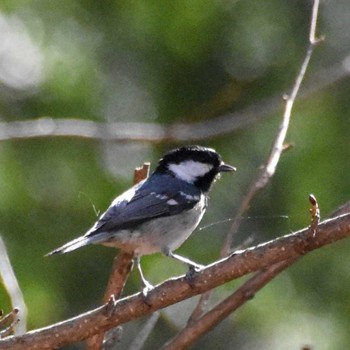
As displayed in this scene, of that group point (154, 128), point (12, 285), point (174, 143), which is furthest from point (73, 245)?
point (174, 143)

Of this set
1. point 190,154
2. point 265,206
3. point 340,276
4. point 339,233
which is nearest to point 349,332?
point 340,276

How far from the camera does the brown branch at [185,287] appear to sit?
2.47m

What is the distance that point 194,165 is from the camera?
4125mm

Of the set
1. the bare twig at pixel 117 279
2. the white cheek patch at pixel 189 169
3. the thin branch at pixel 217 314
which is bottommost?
the thin branch at pixel 217 314

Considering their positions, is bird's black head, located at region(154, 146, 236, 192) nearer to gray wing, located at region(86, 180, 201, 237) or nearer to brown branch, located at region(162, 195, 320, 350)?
gray wing, located at region(86, 180, 201, 237)

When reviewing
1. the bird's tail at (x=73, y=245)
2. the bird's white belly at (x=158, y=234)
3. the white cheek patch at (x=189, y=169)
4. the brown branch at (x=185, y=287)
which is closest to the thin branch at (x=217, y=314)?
the brown branch at (x=185, y=287)

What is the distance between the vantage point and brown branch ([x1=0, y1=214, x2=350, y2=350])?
8.09 feet

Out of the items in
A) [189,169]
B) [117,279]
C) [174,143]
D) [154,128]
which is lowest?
[117,279]

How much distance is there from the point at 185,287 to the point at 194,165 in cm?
158

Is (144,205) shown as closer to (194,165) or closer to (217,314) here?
(194,165)

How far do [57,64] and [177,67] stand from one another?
0.66 m

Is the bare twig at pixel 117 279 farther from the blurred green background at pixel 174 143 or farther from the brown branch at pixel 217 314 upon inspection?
the blurred green background at pixel 174 143

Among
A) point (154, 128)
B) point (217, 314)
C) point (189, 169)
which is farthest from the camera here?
point (154, 128)

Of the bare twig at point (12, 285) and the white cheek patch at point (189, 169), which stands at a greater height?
the white cheek patch at point (189, 169)
